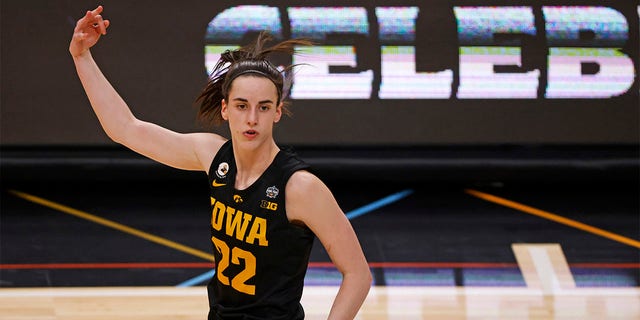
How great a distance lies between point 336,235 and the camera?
9.02 feet

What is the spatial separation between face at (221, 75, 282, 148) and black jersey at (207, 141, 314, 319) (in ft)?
0.43

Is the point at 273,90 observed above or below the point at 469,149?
above

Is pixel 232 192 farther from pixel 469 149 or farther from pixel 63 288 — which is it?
pixel 469 149

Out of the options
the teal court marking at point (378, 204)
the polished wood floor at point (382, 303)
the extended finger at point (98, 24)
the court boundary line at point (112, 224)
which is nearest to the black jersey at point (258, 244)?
the extended finger at point (98, 24)

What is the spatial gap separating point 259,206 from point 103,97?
2.10ft

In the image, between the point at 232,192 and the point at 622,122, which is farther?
the point at 622,122

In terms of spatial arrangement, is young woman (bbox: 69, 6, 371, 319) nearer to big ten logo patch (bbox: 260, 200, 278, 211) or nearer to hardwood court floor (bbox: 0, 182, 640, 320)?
big ten logo patch (bbox: 260, 200, 278, 211)

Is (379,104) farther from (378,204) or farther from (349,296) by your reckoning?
(349,296)

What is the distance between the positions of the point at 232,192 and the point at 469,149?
15.8 ft

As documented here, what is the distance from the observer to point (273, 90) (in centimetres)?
279

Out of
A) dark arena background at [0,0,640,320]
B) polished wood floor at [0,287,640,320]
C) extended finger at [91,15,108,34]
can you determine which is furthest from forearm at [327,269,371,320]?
dark arena background at [0,0,640,320]

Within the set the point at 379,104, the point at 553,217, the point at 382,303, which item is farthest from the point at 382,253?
the point at 553,217

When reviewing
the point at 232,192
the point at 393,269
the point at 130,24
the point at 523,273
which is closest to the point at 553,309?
the point at 523,273

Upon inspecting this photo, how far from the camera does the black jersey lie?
2803 mm
